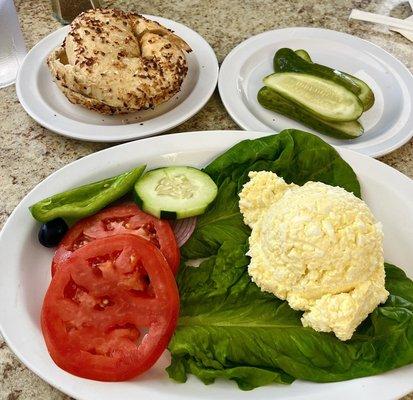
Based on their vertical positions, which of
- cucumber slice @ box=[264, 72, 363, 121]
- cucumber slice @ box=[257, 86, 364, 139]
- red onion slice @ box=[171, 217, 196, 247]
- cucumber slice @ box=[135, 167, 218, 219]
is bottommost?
red onion slice @ box=[171, 217, 196, 247]

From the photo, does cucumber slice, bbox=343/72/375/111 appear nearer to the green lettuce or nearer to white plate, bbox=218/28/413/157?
white plate, bbox=218/28/413/157

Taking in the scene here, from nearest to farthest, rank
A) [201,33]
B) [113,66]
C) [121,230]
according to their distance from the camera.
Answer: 1. [121,230]
2. [113,66]
3. [201,33]

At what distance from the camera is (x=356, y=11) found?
7.07 ft

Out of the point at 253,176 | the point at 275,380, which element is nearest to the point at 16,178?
the point at 253,176

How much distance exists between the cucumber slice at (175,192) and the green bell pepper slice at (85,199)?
0.03 metres

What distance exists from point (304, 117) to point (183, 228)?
0.61 m

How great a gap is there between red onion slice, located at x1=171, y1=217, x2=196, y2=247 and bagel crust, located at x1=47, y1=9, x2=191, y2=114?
1.48 feet

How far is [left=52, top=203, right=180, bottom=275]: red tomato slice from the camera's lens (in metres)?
1.19

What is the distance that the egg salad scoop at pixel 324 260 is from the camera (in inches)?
41.8

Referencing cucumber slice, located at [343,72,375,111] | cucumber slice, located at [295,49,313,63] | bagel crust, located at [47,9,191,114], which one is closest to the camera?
bagel crust, located at [47,9,191,114]

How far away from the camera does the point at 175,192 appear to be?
1293mm

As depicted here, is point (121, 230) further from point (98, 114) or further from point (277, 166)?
point (98, 114)

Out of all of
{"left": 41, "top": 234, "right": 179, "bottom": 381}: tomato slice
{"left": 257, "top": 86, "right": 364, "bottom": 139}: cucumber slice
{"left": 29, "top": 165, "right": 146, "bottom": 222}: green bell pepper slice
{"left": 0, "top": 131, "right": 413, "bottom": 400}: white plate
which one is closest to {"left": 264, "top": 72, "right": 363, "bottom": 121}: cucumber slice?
{"left": 257, "top": 86, "right": 364, "bottom": 139}: cucumber slice

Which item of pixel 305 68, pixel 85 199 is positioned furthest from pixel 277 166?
pixel 305 68
